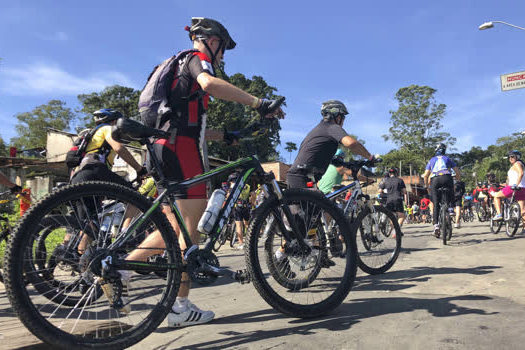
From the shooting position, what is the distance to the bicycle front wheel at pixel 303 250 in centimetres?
250

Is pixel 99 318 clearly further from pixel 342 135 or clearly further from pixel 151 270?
pixel 342 135

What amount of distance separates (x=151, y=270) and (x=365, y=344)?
124cm

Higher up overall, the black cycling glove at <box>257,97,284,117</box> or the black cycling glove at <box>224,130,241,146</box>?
the black cycling glove at <box>257,97,284,117</box>

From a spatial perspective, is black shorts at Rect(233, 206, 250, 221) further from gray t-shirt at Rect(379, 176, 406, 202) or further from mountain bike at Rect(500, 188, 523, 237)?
mountain bike at Rect(500, 188, 523, 237)

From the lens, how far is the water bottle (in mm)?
2389

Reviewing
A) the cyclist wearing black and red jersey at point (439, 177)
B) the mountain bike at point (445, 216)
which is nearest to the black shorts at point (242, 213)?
the cyclist wearing black and red jersey at point (439, 177)

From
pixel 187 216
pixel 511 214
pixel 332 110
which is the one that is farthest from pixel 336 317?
pixel 511 214

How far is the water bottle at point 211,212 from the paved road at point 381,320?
0.64 m

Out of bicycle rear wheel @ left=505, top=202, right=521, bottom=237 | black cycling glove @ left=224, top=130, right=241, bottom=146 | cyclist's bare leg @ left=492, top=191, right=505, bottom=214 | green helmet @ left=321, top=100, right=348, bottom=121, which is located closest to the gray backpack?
black cycling glove @ left=224, top=130, right=241, bottom=146

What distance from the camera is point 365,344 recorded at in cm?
192

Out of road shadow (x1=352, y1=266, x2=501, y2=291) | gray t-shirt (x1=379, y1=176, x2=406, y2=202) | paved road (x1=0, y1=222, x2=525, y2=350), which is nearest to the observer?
paved road (x1=0, y1=222, x2=525, y2=350)

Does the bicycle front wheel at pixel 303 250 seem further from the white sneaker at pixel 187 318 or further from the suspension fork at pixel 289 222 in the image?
the white sneaker at pixel 187 318

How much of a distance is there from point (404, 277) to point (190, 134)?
266 cm

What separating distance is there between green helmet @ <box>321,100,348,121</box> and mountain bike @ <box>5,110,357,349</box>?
195 cm
